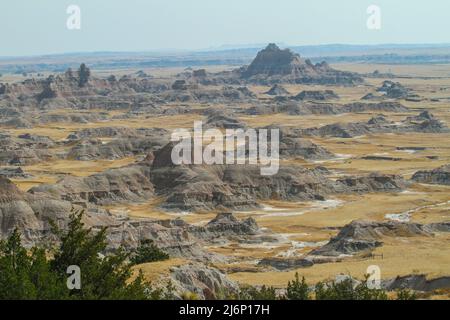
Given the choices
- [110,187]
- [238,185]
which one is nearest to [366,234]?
[238,185]

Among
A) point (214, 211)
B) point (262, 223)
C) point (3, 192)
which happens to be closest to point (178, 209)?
point (214, 211)

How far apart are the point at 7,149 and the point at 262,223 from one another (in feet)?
226

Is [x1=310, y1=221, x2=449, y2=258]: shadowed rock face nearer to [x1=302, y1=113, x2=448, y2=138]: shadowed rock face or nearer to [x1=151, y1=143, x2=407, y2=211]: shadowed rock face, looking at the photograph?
[x1=151, y1=143, x2=407, y2=211]: shadowed rock face

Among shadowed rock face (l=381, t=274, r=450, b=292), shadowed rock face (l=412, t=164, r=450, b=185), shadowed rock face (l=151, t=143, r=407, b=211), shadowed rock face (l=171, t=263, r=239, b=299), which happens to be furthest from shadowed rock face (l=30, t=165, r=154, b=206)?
shadowed rock face (l=381, t=274, r=450, b=292)

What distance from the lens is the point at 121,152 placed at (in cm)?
14638

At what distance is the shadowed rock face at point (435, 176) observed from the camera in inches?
4515

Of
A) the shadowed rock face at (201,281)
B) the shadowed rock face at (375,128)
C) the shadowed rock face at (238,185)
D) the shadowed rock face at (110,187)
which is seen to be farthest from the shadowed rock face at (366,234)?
the shadowed rock face at (375,128)

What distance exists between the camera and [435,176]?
11588 cm

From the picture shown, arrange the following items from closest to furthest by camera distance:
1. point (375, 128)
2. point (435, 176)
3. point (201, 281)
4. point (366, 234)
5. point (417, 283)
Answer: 1. point (201, 281)
2. point (417, 283)
3. point (366, 234)
4. point (435, 176)
5. point (375, 128)

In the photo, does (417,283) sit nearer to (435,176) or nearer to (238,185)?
(238,185)

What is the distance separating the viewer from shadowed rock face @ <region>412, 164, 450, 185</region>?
376 feet

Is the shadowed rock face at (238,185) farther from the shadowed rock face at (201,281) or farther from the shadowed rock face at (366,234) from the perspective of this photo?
the shadowed rock face at (201,281)

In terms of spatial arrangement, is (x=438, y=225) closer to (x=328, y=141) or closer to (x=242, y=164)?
(x=242, y=164)

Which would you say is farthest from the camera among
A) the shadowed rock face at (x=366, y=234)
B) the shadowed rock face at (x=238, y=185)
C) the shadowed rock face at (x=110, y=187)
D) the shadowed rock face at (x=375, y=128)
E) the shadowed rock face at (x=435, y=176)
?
the shadowed rock face at (x=375, y=128)
